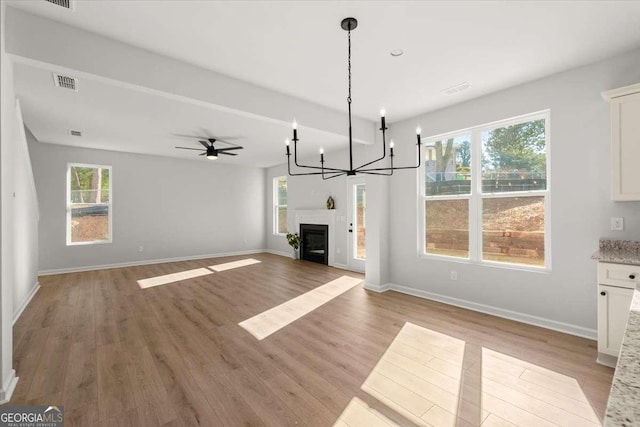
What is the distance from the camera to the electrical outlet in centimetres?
279

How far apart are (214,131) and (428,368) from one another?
4791mm

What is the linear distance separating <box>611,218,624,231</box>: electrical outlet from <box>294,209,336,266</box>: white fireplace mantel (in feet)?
15.4

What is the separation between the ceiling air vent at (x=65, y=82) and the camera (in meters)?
3.08

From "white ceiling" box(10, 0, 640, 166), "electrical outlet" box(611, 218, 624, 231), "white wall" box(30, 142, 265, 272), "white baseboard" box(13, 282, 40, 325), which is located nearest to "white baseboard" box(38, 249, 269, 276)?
"white wall" box(30, 142, 265, 272)

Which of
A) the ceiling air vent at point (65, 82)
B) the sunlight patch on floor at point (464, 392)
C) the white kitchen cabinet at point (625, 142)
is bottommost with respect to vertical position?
the sunlight patch on floor at point (464, 392)

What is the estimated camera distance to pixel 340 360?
8.55 feet

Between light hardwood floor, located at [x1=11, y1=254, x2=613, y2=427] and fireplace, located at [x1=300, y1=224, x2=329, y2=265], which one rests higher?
fireplace, located at [x1=300, y1=224, x2=329, y2=265]

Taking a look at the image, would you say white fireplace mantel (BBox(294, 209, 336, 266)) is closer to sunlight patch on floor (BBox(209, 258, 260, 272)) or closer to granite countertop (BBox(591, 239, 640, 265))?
sunlight patch on floor (BBox(209, 258, 260, 272))

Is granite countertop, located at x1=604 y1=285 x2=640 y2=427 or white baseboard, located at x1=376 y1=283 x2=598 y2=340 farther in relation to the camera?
white baseboard, located at x1=376 y1=283 x2=598 y2=340

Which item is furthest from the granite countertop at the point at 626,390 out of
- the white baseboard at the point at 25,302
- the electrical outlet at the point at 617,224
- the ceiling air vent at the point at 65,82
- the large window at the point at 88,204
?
the large window at the point at 88,204

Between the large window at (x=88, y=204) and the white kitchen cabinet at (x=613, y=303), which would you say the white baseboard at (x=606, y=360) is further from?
the large window at (x=88, y=204)

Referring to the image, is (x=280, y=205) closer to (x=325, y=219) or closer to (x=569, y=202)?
(x=325, y=219)

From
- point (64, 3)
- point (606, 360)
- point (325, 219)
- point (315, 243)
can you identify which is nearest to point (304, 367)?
point (606, 360)

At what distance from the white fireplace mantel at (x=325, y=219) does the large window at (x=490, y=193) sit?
A: 266 cm
